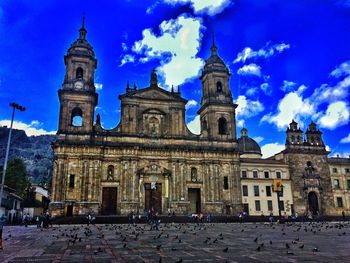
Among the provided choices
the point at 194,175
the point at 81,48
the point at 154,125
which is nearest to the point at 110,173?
the point at 154,125

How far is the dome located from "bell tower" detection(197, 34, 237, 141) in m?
17.9

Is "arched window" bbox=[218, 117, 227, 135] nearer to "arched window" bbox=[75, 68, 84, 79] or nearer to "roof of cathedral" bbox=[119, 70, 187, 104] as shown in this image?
"roof of cathedral" bbox=[119, 70, 187, 104]

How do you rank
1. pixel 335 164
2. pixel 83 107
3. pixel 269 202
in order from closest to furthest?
1. pixel 83 107
2. pixel 269 202
3. pixel 335 164

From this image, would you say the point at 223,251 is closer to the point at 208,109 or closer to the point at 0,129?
the point at 208,109

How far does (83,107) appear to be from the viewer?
42500 mm

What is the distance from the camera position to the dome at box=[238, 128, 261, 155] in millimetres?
64750

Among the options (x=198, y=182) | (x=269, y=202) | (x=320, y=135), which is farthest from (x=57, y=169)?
(x=320, y=135)

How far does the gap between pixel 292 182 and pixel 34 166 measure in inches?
4241

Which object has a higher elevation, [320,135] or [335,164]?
[320,135]

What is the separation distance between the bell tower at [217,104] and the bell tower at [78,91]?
1607 centimetres

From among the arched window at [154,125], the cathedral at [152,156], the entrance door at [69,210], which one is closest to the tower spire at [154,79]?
the cathedral at [152,156]

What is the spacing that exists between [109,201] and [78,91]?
1469 cm

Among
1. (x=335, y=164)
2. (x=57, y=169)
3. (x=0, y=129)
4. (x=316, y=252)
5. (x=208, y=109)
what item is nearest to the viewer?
(x=316, y=252)

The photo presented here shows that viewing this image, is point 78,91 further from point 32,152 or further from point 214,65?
point 32,152
